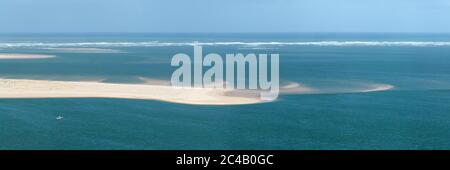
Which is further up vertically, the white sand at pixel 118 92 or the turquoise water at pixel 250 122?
the white sand at pixel 118 92

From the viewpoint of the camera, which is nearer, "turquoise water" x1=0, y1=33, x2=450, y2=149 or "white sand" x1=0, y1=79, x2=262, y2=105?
"turquoise water" x1=0, y1=33, x2=450, y2=149

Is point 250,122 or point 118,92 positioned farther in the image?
point 118,92

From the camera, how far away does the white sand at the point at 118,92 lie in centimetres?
4124

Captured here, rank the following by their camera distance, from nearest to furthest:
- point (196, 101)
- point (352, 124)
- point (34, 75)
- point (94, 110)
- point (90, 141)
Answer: point (90, 141) < point (352, 124) < point (94, 110) < point (196, 101) < point (34, 75)

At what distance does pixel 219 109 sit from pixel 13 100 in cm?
1535

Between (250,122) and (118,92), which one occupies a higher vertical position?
(118,92)

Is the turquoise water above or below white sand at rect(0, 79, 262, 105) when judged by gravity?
below

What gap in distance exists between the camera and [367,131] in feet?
102

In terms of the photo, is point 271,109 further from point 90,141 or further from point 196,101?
point 90,141

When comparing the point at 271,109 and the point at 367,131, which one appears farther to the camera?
the point at 271,109

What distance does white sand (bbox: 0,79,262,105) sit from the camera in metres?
41.2

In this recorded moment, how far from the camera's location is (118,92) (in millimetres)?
45125

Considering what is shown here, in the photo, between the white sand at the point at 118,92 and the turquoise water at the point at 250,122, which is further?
the white sand at the point at 118,92

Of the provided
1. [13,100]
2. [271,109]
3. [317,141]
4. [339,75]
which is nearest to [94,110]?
[13,100]
